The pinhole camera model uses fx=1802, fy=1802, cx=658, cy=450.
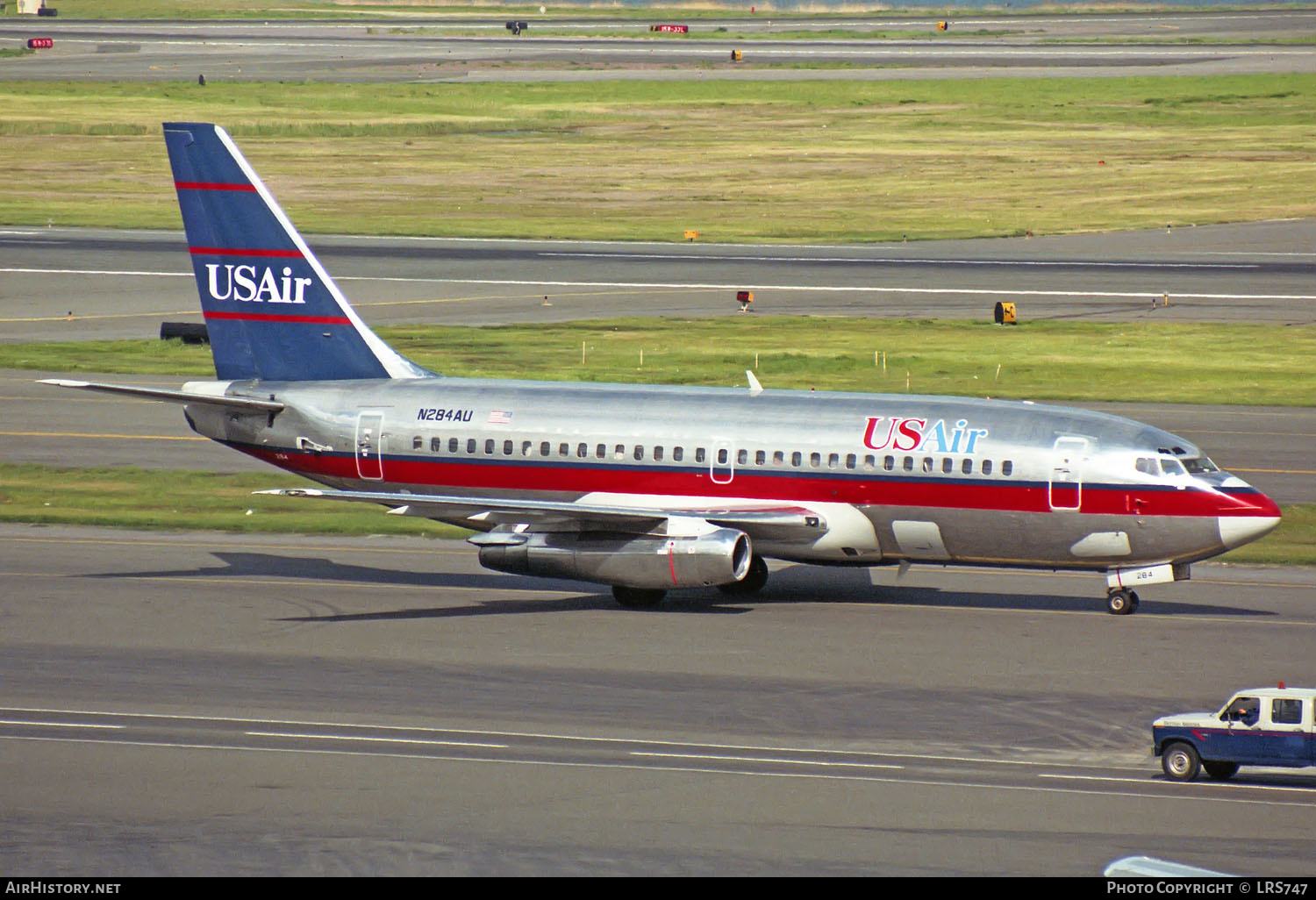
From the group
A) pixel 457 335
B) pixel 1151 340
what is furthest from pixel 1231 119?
pixel 457 335

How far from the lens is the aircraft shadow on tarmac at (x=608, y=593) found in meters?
38.2

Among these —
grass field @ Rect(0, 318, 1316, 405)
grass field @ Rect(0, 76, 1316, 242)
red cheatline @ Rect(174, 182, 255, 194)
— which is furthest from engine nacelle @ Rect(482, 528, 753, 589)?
grass field @ Rect(0, 76, 1316, 242)

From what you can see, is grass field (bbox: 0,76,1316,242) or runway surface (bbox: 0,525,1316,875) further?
grass field (bbox: 0,76,1316,242)

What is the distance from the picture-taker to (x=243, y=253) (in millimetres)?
42656

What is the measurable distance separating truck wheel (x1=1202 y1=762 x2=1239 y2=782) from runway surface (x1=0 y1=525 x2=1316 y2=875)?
260 mm

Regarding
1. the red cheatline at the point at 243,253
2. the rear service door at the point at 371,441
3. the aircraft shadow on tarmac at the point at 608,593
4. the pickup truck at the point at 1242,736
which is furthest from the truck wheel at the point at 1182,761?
the red cheatline at the point at 243,253

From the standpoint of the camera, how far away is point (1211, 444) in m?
56.2

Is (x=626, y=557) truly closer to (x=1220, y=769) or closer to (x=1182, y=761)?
(x=1182, y=761)

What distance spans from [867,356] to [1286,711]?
46070 mm

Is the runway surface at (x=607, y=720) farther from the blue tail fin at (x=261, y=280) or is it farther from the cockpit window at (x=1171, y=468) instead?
the blue tail fin at (x=261, y=280)

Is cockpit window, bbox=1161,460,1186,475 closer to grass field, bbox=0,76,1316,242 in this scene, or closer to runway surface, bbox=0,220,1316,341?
runway surface, bbox=0,220,1316,341

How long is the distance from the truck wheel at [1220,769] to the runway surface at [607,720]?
0.85ft

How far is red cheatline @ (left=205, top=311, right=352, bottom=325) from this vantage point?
42.3 meters

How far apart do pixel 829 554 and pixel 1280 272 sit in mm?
62611
